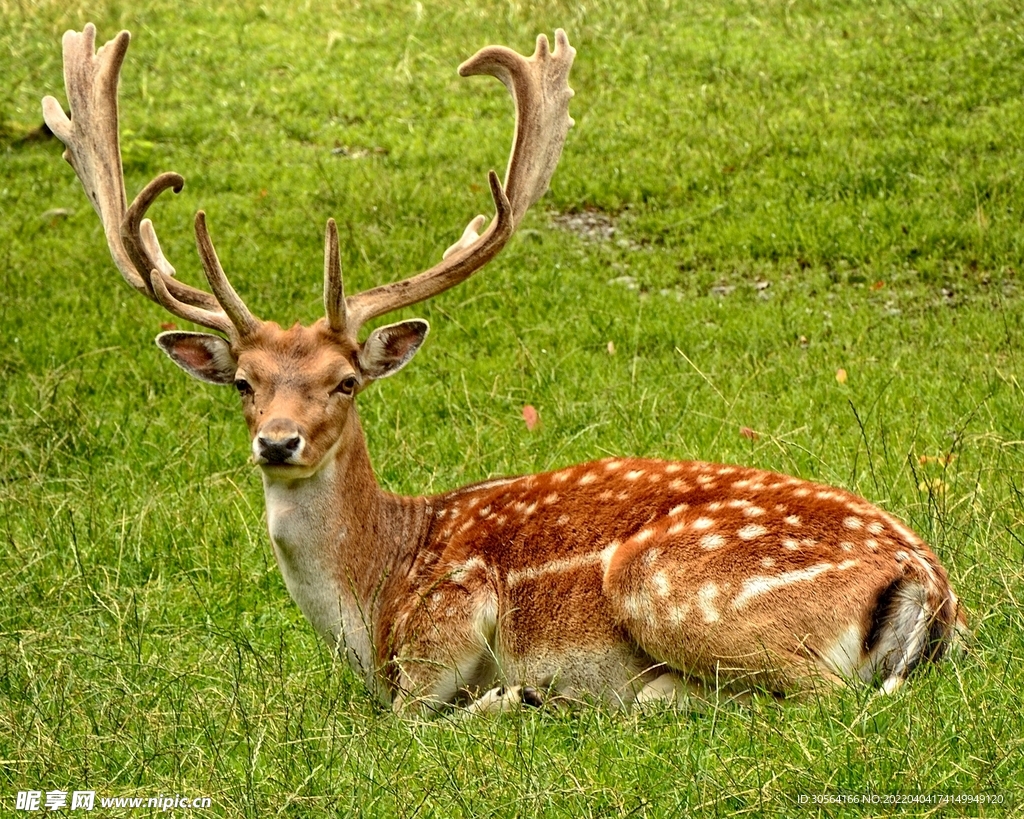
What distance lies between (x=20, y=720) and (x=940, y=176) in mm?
8467

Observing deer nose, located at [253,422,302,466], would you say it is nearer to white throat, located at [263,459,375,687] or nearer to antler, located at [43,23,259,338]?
white throat, located at [263,459,375,687]

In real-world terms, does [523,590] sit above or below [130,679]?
above

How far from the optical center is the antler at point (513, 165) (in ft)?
19.4

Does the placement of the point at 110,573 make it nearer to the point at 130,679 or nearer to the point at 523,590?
the point at 130,679

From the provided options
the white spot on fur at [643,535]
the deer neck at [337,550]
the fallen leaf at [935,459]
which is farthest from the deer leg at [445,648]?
the fallen leaf at [935,459]

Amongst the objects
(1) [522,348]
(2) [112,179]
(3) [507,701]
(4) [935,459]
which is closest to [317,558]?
(3) [507,701]

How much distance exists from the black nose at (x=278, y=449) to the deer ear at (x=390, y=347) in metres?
0.63

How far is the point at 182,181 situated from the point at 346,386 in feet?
3.28

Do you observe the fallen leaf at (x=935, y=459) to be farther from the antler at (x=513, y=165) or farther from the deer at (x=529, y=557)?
the antler at (x=513, y=165)

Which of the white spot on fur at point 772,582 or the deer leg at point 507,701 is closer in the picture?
the white spot on fur at point 772,582

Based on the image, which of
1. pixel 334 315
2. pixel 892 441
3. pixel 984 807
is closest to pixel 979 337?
pixel 892 441

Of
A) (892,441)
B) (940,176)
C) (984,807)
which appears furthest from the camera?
(940,176)

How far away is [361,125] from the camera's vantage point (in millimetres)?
13789

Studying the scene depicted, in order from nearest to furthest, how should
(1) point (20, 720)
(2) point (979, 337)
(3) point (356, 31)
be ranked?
1. (1) point (20, 720)
2. (2) point (979, 337)
3. (3) point (356, 31)
